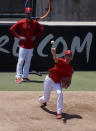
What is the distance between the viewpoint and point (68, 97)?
9.39m

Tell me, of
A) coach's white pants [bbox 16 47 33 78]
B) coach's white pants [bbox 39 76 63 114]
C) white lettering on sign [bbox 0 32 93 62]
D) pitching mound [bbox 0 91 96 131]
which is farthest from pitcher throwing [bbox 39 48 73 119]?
white lettering on sign [bbox 0 32 93 62]

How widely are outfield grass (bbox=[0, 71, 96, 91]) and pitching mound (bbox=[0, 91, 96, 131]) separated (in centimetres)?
73

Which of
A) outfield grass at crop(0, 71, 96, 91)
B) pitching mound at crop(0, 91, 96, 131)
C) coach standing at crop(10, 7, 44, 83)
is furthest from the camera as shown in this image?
coach standing at crop(10, 7, 44, 83)

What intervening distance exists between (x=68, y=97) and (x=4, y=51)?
4.13 meters

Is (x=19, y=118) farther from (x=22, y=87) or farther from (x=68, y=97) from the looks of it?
(x=22, y=87)

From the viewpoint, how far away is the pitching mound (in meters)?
7.11

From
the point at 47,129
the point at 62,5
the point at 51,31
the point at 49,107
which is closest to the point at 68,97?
the point at 49,107

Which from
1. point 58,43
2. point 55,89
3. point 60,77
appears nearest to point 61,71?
point 60,77

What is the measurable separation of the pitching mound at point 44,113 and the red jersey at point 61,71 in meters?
0.81

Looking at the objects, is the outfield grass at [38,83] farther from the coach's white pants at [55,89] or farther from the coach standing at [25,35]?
the coach's white pants at [55,89]

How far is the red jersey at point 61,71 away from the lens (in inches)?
304

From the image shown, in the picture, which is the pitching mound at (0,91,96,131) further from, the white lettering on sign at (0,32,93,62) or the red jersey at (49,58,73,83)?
the white lettering on sign at (0,32,93,62)

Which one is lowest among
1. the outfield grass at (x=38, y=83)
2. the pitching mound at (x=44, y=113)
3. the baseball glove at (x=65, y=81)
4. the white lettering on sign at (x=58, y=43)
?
the outfield grass at (x=38, y=83)

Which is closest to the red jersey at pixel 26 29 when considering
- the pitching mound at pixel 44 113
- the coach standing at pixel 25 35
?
the coach standing at pixel 25 35
